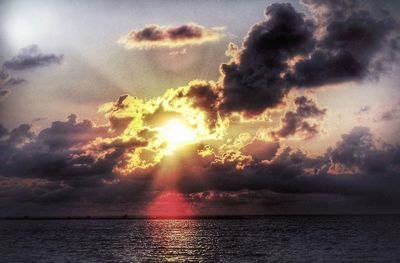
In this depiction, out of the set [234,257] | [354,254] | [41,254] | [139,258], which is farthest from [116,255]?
[354,254]

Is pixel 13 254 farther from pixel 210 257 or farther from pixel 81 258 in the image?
pixel 210 257

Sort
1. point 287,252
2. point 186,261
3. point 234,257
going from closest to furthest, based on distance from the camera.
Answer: point 186,261 < point 234,257 < point 287,252

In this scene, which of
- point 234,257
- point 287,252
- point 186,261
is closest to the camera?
point 186,261

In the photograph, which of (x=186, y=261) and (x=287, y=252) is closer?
(x=186, y=261)

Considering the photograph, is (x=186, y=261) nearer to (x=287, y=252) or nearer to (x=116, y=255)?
(x=116, y=255)

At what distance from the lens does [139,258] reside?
3716 inches

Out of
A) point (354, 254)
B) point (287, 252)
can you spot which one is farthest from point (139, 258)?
point (354, 254)

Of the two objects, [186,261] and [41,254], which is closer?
[186,261]

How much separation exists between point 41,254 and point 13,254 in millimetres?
5494

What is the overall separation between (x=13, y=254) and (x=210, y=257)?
1594 inches

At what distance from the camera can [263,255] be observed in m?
99.1

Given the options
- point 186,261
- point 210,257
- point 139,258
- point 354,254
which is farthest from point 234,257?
point 354,254

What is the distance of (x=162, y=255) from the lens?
99.6 meters

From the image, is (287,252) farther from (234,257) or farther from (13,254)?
(13,254)
